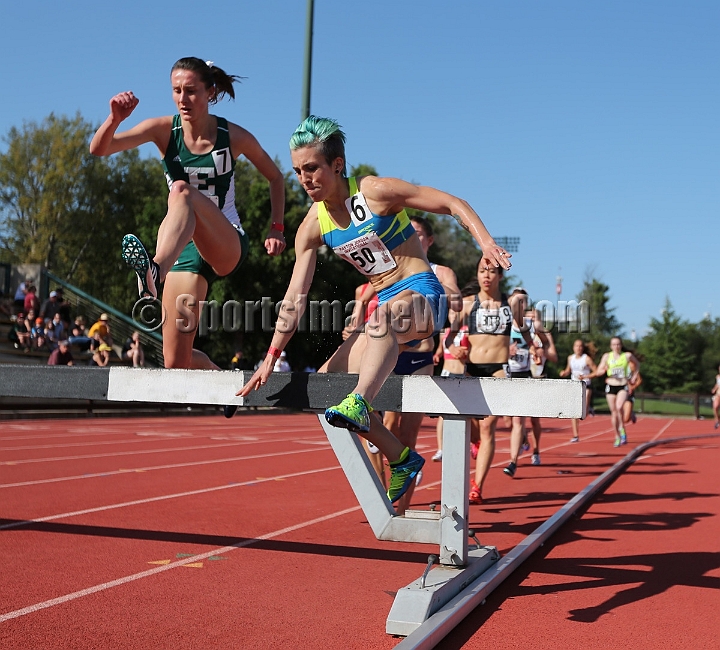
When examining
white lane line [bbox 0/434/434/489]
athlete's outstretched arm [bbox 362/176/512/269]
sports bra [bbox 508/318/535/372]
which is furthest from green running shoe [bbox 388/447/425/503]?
sports bra [bbox 508/318/535/372]

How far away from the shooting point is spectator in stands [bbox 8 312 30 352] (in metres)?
18.8

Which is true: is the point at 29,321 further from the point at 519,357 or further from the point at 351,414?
the point at 351,414

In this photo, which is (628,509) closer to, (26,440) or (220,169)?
(220,169)

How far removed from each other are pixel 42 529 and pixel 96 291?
124 feet

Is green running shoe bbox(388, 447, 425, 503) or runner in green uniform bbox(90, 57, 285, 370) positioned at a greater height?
runner in green uniform bbox(90, 57, 285, 370)

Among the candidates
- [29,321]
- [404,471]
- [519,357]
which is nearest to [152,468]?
[519,357]

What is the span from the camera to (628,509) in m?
6.56

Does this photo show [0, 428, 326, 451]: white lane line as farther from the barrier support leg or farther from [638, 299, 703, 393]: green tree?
[638, 299, 703, 393]: green tree

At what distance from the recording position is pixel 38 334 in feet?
63.0

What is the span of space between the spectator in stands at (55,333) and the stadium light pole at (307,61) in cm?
897

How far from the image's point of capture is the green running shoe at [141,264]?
3703 millimetres

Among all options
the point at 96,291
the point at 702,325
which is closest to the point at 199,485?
the point at 96,291

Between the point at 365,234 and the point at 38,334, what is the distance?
17.1m

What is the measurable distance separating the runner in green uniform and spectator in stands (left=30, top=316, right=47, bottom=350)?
15804 millimetres
